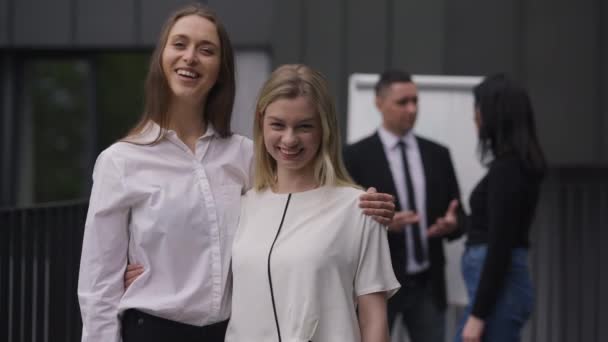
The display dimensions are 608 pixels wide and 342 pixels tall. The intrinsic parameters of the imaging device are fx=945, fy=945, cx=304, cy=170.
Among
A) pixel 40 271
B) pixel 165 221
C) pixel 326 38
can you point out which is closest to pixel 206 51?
pixel 165 221

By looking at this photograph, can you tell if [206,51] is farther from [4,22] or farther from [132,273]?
[4,22]

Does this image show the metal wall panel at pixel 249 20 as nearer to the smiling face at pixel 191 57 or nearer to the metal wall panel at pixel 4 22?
the metal wall panel at pixel 4 22

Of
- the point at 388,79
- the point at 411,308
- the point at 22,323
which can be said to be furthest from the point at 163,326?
the point at 388,79

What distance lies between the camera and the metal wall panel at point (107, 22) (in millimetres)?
6281

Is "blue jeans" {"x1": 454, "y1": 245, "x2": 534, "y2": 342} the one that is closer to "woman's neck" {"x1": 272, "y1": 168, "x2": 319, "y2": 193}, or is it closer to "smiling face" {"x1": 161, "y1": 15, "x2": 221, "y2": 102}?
"woman's neck" {"x1": 272, "y1": 168, "x2": 319, "y2": 193}

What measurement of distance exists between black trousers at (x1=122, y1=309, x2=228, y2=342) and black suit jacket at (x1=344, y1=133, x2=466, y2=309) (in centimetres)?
213

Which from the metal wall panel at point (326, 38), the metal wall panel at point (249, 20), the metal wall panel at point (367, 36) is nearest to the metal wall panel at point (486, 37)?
the metal wall panel at point (367, 36)

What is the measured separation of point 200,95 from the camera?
109 inches

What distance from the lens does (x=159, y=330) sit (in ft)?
8.59

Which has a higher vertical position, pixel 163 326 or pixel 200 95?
pixel 200 95

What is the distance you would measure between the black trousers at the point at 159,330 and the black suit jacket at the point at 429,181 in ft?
6.99

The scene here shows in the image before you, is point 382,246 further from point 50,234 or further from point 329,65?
point 329,65

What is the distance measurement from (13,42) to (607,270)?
418 cm

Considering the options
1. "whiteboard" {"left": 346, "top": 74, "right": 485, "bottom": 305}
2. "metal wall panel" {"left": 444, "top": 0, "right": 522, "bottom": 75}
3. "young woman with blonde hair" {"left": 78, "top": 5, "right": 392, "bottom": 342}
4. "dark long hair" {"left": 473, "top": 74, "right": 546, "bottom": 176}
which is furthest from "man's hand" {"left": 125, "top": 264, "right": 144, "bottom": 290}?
"metal wall panel" {"left": 444, "top": 0, "right": 522, "bottom": 75}
